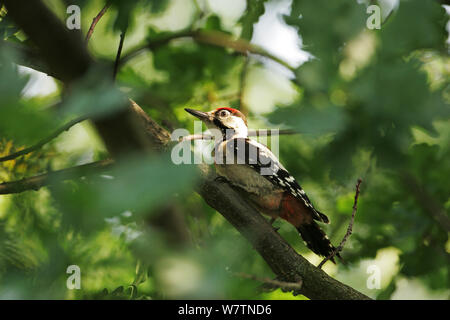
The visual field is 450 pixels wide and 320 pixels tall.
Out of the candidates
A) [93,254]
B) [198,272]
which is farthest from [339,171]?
[198,272]

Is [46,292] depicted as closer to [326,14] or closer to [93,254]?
[93,254]

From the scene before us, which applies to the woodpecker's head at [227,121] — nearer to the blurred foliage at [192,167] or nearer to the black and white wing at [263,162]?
the blurred foliage at [192,167]

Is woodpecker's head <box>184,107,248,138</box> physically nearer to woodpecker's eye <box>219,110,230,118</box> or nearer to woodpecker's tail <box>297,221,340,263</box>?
woodpecker's eye <box>219,110,230,118</box>

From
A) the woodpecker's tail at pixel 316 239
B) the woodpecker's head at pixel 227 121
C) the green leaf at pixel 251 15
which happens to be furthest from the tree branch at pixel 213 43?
the woodpecker's tail at pixel 316 239

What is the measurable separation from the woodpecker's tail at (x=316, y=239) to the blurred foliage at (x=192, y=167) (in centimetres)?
16

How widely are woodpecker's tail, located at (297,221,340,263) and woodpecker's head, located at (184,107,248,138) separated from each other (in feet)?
3.96

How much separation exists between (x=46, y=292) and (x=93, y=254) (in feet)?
1.24

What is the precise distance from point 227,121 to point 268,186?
95 cm

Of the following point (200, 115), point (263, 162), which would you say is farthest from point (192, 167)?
point (200, 115)

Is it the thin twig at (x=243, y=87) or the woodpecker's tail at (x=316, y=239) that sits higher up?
the thin twig at (x=243, y=87)

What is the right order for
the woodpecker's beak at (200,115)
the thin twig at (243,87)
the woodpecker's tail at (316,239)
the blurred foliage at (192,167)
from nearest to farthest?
the blurred foliage at (192,167), the woodpecker's tail at (316,239), the woodpecker's beak at (200,115), the thin twig at (243,87)

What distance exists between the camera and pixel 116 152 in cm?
156

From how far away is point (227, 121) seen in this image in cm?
465

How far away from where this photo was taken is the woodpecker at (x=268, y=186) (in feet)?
12.5
